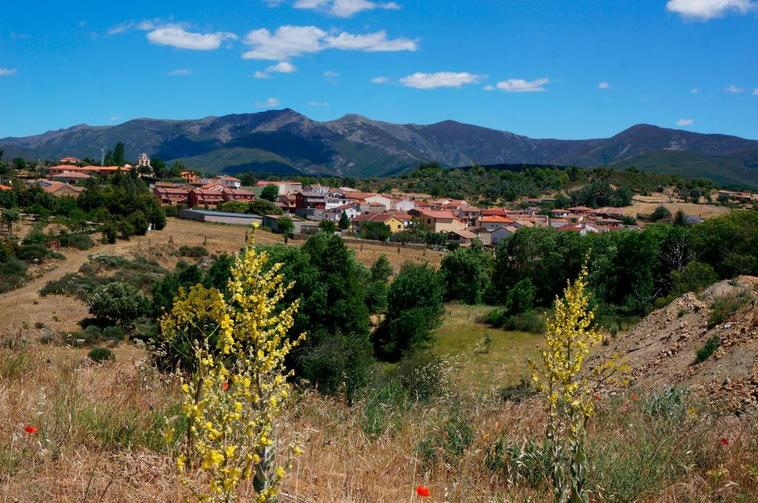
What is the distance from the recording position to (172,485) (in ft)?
10.1

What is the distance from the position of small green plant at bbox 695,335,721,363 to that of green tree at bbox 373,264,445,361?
50.2 ft

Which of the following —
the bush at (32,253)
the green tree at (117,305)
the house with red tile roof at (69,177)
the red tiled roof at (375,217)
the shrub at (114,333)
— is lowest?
the shrub at (114,333)

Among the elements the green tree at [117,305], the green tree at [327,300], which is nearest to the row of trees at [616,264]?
the green tree at [327,300]

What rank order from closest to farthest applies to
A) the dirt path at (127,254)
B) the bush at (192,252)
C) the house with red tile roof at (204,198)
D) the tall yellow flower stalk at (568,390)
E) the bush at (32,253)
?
the tall yellow flower stalk at (568,390)
the dirt path at (127,254)
the bush at (32,253)
the bush at (192,252)
the house with red tile roof at (204,198)

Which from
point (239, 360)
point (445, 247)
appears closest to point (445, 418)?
point (239, 360)

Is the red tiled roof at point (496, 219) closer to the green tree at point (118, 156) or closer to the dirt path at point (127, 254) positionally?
the dirt path at point (127, 254)

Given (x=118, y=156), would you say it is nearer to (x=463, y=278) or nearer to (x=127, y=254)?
(x=127, y=254)

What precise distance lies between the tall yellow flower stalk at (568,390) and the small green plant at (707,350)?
10.0 meters

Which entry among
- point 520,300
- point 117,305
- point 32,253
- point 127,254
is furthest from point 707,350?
point 127,254

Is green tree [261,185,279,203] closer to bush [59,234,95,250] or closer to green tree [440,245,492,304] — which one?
bush [59,234,95,250]

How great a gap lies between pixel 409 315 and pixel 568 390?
25.6 meters

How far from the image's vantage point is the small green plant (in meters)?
12.2

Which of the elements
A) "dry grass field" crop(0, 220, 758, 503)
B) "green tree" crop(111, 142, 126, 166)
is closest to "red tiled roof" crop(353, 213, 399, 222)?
"green tree" crop(111, 142, 126, 166)

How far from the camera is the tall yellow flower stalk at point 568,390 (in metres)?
2.76
